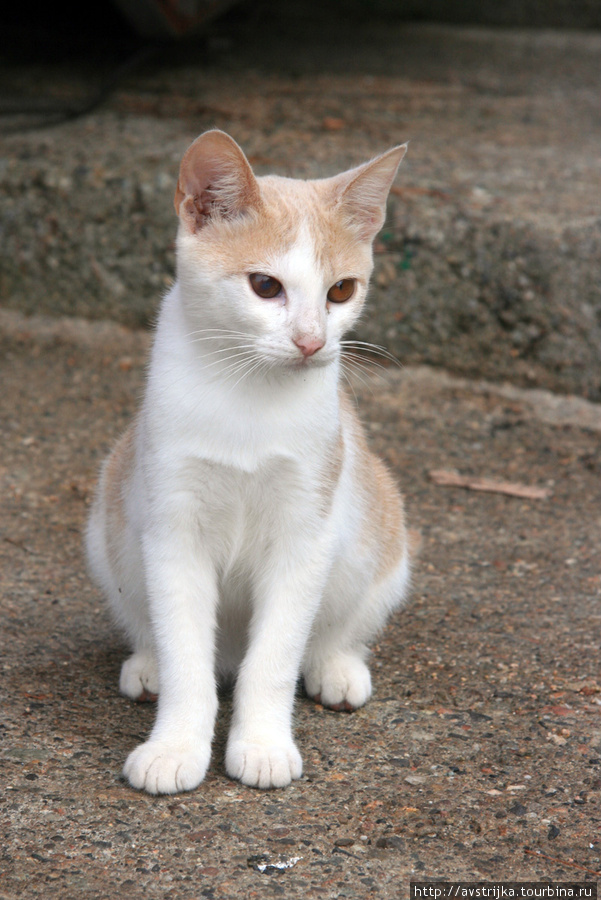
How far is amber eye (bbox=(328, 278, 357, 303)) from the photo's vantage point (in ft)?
7.85

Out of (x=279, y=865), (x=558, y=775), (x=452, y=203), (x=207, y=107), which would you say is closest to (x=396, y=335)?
(x=452, y=203)

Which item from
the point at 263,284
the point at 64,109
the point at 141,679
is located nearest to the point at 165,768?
the point at 141,679

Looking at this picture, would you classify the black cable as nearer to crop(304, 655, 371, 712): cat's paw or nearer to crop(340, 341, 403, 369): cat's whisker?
crop(340, 341, 403, 369): cat's whisker

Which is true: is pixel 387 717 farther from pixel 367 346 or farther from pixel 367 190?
pixel 367 346

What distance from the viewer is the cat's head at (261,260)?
2244 millimetres

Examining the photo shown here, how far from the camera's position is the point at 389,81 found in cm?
685

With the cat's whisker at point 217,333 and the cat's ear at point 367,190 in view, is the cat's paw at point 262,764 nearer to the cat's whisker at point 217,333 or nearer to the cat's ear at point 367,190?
the cat's whisker at point 217,333

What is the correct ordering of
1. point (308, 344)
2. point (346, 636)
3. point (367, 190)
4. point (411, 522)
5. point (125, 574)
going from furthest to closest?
1. point (411, 522)
2. point (346, 636)
3. point (125, 574)
4. point (367, 190)
5. point (308, 344)

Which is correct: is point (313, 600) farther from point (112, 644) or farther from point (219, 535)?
point (112, 644)

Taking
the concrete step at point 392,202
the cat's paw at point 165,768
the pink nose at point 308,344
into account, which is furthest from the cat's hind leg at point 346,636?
the concrete step at point 392,202

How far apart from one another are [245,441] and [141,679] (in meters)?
0.80

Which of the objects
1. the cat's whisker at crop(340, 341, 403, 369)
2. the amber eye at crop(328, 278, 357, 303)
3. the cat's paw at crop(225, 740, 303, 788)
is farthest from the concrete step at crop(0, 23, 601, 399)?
the cat's paw at crop(225, 740, 303, 788)

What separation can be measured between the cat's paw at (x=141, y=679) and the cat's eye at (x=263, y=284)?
1072 millimetres

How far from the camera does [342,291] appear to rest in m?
2.42
